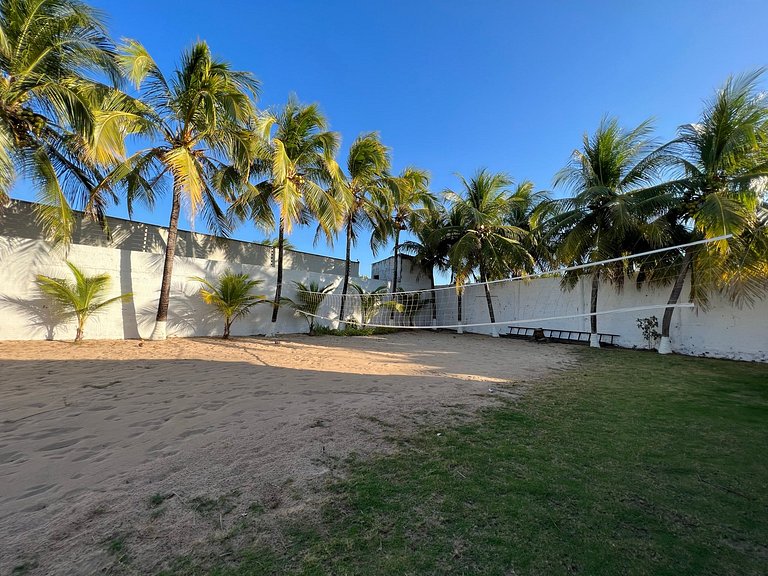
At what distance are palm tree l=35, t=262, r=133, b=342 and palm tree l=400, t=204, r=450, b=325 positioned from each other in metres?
10.7

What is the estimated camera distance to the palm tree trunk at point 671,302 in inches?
318

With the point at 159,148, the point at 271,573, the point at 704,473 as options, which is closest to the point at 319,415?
the point at 271,573

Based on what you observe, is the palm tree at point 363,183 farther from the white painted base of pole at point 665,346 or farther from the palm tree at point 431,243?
the white painted base of pole at point 665,346

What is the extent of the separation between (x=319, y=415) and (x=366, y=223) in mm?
10008

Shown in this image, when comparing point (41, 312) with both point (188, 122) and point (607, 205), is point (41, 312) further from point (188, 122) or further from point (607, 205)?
point (607, 205)

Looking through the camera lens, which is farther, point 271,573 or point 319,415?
point 319,415

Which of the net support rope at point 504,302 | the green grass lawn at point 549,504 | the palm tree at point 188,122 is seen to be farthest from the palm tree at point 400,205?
the green grass lawn at point 549,504

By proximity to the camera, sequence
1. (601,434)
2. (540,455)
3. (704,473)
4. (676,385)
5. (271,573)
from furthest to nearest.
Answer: (676,385) < (601,434) < (540,455) < (704,473) < (271,573)

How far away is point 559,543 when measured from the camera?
Answer: 4.92 feet

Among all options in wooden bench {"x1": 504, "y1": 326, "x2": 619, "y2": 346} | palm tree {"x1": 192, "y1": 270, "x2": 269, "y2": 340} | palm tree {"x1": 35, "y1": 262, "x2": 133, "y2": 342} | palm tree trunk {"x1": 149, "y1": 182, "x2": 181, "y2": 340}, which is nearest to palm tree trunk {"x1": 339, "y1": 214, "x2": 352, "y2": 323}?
palm tree {"x1": 192, "y1": 270, "x2": 269, "y2": 340}

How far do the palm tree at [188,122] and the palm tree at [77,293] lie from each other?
45.7 inches

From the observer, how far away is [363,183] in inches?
448

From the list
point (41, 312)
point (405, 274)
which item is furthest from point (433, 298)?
point (41, 312)

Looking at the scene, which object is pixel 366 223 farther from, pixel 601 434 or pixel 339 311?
pixel 601 434
